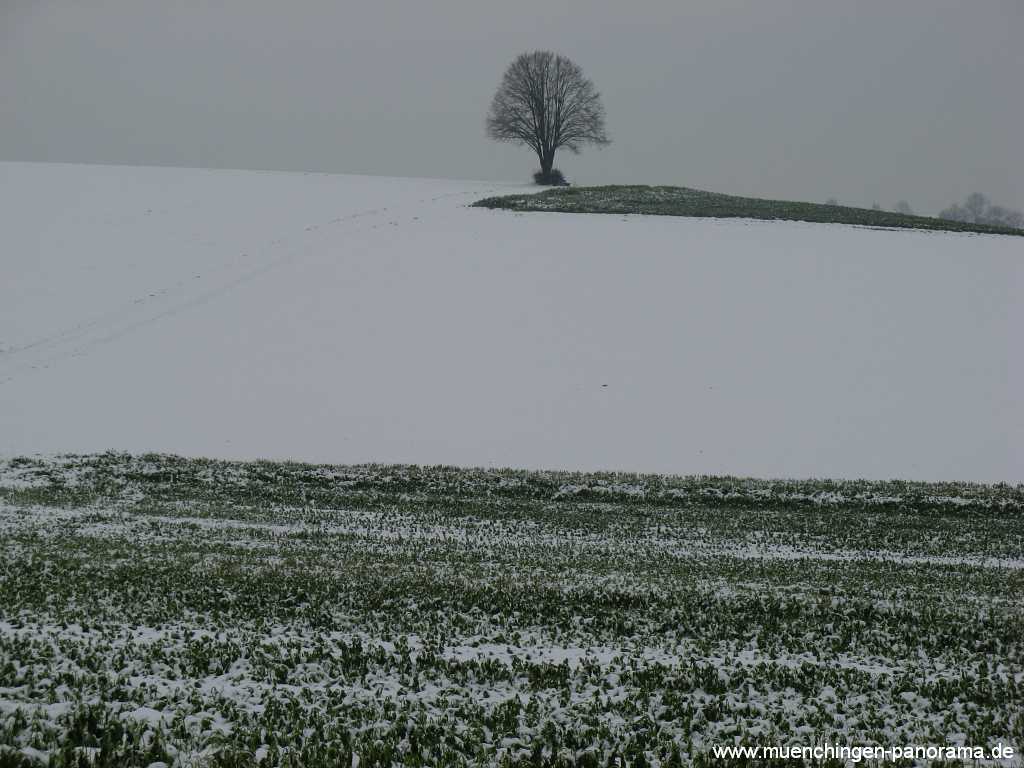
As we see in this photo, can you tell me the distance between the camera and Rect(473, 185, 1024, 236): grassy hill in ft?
200

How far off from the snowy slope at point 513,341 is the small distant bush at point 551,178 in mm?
30573

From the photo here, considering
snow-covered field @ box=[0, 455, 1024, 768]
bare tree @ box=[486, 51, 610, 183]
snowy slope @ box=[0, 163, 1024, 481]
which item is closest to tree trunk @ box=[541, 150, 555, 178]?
bare tree @ box=[486, 51, 610, 183]

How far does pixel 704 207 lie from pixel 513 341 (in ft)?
111

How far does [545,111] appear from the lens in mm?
89438

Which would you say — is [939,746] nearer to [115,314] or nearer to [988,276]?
[115,314]

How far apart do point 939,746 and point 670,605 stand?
468cm

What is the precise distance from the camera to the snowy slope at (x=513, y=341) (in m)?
→ 28.3

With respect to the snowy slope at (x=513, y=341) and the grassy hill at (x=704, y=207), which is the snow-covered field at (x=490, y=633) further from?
the grassy hill at (x=704, y=207)

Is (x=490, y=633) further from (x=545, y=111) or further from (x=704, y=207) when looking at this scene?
(x=545, y=111)

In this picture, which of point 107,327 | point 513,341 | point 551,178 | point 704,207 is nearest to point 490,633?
point 513,341

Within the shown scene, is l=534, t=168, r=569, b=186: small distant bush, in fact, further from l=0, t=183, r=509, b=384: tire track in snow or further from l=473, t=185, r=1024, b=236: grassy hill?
l=0, t=183, r=509, b=384: tire track in snow

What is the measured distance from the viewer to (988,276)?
151ft

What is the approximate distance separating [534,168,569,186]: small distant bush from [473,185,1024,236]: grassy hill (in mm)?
13568

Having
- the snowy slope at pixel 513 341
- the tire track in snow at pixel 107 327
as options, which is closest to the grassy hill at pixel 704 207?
the snowy slope at pixel 513 341
